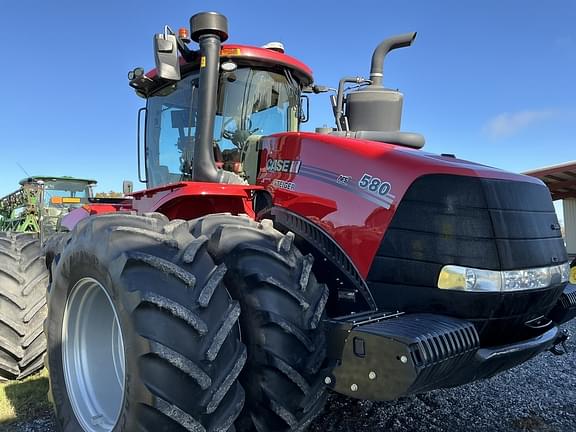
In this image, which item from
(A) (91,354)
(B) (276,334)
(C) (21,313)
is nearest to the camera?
(B) (276,334)

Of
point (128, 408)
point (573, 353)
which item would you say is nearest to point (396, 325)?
point (128, 408)

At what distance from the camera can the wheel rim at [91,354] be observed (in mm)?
2861

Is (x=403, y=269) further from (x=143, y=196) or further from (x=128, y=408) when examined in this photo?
(x=143, y=196)

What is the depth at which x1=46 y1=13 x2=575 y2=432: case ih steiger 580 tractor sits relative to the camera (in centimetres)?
211

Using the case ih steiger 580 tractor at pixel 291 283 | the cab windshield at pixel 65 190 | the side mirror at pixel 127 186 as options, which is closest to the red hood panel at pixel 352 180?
the case ih steiger 580 tractor at pixel 291 283

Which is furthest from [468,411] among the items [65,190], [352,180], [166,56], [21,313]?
[65,190]

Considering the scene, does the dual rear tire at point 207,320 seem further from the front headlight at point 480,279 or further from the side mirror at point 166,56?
the side mirror at point 166,56

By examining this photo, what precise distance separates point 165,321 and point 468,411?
249 cm

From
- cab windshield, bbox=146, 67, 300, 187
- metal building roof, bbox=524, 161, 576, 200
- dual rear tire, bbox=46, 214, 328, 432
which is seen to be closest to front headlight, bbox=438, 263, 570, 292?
dual rear tire, bbox=46, 214, 328, 432

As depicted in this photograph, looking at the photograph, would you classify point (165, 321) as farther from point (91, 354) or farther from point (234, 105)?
point (234, 105)

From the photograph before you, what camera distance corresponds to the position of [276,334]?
7.38ft

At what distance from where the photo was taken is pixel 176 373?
6.73 feet

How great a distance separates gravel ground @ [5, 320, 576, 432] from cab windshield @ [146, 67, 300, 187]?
6.08 feet

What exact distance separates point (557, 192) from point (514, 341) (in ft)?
59.8
